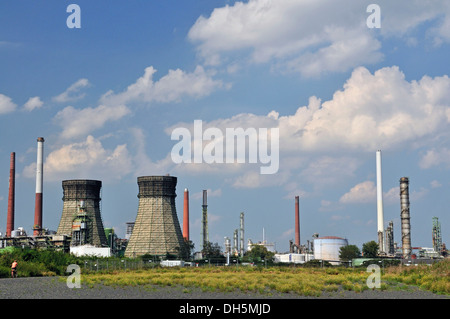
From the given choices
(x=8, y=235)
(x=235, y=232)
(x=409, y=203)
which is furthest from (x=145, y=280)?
(x=235, y=232)

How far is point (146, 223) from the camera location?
150 m

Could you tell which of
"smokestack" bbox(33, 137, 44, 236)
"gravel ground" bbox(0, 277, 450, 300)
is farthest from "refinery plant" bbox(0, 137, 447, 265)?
"gravel ground" bbox(0, 277, 450, 300)

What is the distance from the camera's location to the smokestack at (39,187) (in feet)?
418

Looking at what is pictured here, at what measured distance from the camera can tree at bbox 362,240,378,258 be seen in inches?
5108

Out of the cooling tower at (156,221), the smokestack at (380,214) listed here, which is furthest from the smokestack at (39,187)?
the smokestack at (380,214)

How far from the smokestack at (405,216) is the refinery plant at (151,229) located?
8.20 m

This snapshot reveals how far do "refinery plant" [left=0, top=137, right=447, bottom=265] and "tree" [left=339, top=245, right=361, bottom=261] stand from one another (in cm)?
157

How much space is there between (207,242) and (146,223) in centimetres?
1844

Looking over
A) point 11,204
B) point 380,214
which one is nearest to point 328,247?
point 380,214

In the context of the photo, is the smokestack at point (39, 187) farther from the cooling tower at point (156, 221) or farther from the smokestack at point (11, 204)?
the cooling tower at point (156, 221)

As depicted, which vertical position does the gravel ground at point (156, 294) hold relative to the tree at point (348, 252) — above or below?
above

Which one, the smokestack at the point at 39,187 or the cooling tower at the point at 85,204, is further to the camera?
the cooling tower at the point at 85,204

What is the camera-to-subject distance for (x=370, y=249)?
131625 mm

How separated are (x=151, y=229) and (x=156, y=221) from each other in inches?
91.6
